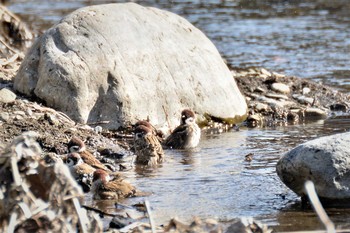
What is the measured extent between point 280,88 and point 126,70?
8.90 ft

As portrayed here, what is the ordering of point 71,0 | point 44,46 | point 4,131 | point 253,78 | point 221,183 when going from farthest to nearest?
point 71,0 → point 253,78 → point 44,46 → point 4,131 → point 221,183

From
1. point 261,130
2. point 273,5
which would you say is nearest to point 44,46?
point 261,130

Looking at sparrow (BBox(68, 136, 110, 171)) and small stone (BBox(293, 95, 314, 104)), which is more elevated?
sparrow (BBox(68, 136, 110, 171))

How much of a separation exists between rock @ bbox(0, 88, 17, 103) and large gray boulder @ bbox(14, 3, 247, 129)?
0.29m

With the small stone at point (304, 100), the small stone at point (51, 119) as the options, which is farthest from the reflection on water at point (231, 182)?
the small stone at point (304, 100)

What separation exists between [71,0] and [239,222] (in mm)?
20237

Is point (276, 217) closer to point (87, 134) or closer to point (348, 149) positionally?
point (348, 149)

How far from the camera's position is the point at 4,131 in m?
8.95

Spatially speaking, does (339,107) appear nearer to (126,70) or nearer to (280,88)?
(280,88)

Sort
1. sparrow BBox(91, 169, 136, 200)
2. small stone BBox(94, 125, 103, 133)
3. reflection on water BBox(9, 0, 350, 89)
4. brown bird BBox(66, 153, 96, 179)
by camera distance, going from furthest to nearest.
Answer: reflection on water BBox(9, 0, 350, 89) < small stone BBox(94, 125, 103, 133) < brown bird BBox(66, 153, 96, 179) < sparrow BBox(91, 169, 136, 200)

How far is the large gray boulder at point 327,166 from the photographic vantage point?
6637mm

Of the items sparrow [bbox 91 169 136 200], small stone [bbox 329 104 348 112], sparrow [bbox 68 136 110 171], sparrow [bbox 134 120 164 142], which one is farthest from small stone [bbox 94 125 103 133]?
small stone [bbox 329 104 348 112]

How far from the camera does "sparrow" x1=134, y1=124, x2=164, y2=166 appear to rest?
870 cm

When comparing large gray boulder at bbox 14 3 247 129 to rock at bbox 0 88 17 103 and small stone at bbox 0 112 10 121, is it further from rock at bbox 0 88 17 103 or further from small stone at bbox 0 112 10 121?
small stone at bbox 0 112 10 121
